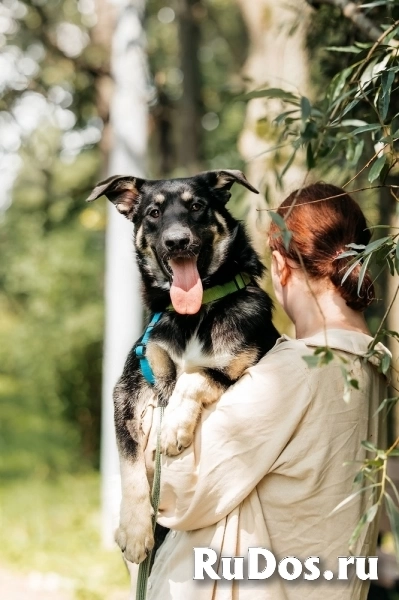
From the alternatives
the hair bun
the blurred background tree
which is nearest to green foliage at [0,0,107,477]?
the blurred background tree

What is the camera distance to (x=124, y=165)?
7.39m

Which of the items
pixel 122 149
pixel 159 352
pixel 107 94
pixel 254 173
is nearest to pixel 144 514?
pixel 159 352

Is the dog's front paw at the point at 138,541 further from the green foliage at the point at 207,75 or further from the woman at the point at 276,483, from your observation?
the green foliage at the point at 207,75

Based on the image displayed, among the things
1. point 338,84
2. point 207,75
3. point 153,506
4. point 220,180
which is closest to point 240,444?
point 153,506

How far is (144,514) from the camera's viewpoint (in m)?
2.81

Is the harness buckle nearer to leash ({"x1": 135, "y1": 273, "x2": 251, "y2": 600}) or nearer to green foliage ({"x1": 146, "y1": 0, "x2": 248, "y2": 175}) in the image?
leash ({"x1": 135, "y1": 273, "x2": 251, "y2": 600})

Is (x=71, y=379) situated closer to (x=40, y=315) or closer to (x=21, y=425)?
(x=40, y=315)

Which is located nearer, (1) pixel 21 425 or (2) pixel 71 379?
(2) pixel 71 379

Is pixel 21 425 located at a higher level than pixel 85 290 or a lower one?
lower

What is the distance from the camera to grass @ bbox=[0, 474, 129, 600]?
7.05 m

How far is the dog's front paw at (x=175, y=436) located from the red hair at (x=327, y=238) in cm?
61

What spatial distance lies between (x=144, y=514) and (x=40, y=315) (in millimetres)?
9802

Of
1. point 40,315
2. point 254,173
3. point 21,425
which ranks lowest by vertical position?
point 21,425

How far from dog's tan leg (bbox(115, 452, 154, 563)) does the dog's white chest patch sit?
1.32 ft
